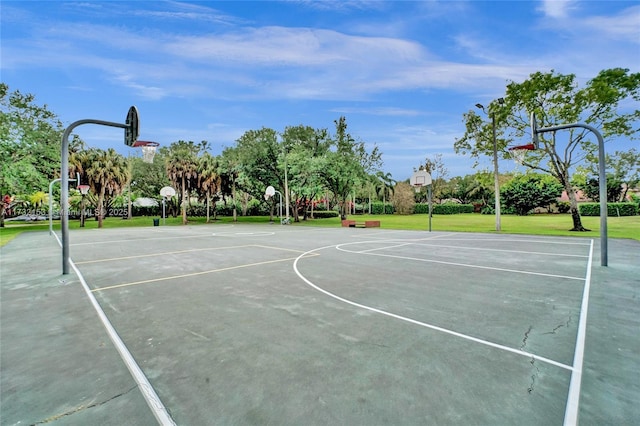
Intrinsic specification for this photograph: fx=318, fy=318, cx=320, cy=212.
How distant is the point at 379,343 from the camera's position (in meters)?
3.86

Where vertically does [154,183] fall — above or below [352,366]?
above

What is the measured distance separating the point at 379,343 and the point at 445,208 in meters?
55.5

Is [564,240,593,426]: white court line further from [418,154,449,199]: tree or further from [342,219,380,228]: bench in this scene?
[418,154,449,199]: tree

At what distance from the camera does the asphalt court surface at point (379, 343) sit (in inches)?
103

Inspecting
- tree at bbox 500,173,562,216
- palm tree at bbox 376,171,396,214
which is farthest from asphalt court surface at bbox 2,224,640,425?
palm tree at bbox 376,171,396,214

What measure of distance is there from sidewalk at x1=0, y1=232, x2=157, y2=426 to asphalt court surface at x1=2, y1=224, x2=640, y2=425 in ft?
0.47

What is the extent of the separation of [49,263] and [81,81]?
13.6 meters

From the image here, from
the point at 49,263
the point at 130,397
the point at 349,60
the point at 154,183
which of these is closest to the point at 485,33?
the point at 349,60

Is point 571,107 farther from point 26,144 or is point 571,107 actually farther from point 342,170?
point 26,144

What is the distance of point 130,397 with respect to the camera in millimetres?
2779

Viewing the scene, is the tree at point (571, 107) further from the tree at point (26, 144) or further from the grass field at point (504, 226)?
the tree at point (26, 144)

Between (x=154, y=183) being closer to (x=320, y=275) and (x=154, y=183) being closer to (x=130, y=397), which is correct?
(x=320, y=275)

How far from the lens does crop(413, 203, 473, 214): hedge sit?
5497 centimetres

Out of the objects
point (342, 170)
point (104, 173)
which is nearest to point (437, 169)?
point (342, 170)
